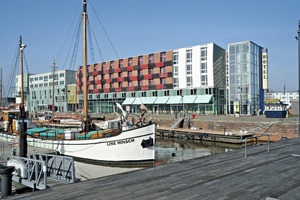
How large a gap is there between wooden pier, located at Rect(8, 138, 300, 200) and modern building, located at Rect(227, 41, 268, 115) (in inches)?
1799

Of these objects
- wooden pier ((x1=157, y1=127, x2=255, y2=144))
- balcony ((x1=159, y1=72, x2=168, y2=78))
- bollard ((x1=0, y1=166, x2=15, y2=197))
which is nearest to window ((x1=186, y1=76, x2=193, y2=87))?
→ balcony ((x1=159, y1=72, x2=168, y2=78))

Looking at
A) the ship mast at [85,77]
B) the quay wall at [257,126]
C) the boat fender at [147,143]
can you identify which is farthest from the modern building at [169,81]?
the boat fender at [147,143]

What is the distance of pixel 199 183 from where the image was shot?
8.85m

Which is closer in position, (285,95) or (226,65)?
(226,65)

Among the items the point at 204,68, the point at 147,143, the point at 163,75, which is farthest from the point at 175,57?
the point at 147,143

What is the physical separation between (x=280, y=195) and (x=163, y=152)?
1919cm

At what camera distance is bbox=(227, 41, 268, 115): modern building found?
56.2 meters

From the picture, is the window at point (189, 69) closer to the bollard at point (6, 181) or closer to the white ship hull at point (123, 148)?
the white ship hull at point (123, 148)

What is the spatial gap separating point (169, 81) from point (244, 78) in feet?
58.0

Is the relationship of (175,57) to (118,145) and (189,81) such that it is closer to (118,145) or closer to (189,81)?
(189,81)

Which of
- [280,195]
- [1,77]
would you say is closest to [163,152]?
[280,195]

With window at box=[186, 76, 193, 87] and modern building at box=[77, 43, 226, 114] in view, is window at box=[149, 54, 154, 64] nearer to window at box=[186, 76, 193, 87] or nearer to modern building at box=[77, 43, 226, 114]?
modern building at box=[77, 43, 226, 114]

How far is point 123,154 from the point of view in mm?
19281

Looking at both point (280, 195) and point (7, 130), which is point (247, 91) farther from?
point (280, 195)
